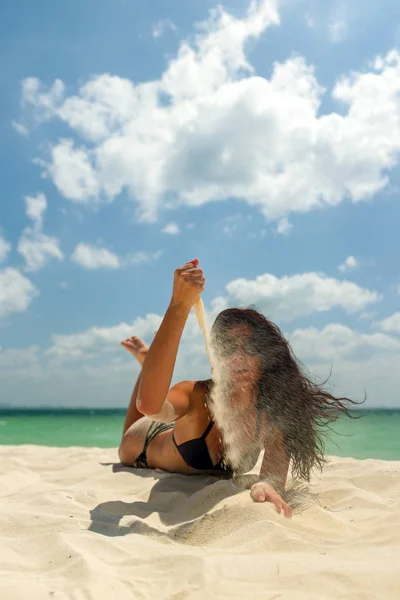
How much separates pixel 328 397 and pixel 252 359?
0.61 meters

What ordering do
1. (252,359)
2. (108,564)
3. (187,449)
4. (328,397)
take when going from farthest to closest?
(187,449)
(328,397)
(252,359)
(108,564)

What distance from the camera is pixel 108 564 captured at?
1.82 meters

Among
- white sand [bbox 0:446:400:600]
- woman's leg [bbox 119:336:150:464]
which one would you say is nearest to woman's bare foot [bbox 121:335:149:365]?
woman's leg [bbox 119:336:150:464]

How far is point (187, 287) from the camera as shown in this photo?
2.49 metres

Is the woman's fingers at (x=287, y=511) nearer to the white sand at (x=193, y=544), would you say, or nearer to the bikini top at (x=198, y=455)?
the white sand at (x=193, y=544)

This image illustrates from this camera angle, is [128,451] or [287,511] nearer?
[287,511]

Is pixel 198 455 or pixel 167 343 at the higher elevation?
pixel 167 343

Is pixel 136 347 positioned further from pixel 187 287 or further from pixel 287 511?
pixel 287 511

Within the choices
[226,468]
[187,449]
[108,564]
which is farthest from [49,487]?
[108,564]

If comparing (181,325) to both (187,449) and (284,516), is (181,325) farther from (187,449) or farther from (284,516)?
(187,449)

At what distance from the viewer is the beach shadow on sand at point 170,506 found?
2.39 meters

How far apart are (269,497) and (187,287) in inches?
43.1

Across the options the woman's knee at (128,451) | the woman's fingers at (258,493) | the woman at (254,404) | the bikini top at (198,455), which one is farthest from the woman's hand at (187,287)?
the woman's knee at (128,451)

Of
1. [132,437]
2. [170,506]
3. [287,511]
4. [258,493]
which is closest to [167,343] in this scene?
[258,493]
